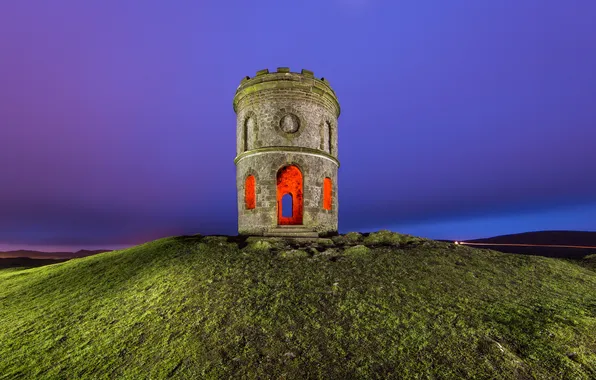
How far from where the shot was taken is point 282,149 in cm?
1345

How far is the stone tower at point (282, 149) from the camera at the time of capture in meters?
13.4

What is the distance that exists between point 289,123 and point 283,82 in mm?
1937

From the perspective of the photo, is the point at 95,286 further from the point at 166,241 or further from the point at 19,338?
the point at 166,241

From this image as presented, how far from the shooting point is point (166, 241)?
10422mm

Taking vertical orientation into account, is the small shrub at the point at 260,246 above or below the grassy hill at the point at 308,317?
above

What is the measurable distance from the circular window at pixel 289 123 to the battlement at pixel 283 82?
1418 millimetres

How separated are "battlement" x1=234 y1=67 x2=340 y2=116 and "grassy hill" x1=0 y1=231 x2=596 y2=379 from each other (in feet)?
27.9

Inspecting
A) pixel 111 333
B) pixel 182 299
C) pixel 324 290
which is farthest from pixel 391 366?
pixel 111 333

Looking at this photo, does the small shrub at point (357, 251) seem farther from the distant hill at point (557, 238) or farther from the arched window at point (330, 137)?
the distant hill at point (557, 238)

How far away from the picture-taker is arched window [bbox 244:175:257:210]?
14.4m

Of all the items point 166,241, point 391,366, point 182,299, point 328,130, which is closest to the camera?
point 391,366

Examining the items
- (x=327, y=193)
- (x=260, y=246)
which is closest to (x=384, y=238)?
(x=327, y=193)

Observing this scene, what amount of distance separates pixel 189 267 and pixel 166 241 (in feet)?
11.3

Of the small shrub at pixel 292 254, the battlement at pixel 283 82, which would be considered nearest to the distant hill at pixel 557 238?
the battlement at pixel 283 82
